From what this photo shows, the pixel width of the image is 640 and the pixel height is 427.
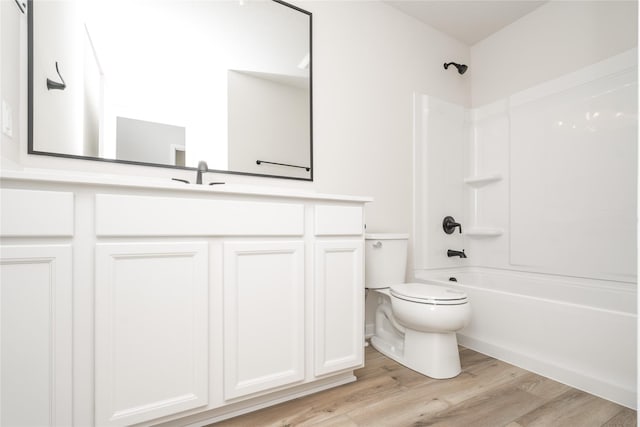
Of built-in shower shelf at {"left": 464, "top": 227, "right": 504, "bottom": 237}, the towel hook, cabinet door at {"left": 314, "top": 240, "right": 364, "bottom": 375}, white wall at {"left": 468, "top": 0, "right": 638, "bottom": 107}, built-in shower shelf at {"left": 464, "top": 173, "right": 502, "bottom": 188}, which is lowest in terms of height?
cabinet door at {"left": 314, "top": 240, "right": 364, "bottom": 375}

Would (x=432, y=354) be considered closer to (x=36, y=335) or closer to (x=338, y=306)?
(x=338, y=306)

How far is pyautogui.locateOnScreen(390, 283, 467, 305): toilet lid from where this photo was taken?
1504 mm

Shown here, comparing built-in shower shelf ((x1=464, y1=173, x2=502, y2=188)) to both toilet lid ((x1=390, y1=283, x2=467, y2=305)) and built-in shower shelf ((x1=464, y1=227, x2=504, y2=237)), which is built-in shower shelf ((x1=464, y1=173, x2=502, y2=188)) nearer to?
built-in shower shelf ((x1=464, y1=227, x2=504, y2=237))

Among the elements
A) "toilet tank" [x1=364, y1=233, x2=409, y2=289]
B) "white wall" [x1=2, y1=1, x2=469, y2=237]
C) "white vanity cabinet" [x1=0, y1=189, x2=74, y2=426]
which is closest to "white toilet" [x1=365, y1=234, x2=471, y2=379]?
"toilet tank" [x1=364, y1=233, x2=409, y2=289]

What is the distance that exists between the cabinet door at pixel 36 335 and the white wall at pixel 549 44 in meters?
3.05

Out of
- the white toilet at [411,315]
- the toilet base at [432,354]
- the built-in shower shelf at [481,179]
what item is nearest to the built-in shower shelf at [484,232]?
the built-in shower shelf at [481,179]

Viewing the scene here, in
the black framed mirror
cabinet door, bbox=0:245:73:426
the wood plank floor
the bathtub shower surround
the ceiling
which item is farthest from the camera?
the ceiling

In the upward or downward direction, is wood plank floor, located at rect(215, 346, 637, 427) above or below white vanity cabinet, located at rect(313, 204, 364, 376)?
below

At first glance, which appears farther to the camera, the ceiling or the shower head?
the shower head

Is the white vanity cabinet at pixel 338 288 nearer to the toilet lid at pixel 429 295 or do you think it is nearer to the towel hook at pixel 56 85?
the toilet lid at pixel 429 295

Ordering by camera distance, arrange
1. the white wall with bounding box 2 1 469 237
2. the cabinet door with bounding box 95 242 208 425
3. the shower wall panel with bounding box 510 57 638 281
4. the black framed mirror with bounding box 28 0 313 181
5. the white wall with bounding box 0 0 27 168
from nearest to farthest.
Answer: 1. the cabinet door with bounding box 95 242 208 425
2. the white wall with bounding box 0 0 27 168
3. the black framed mirror with bounding box 28 0 313 181
4. the shower wall panel with bounding box 510 57 638 281
5. the white wall with bounding box 2 1 469 237

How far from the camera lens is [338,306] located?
138cm

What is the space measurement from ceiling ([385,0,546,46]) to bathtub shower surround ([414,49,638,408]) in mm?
623

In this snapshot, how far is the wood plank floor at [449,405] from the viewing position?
46.5 inches
